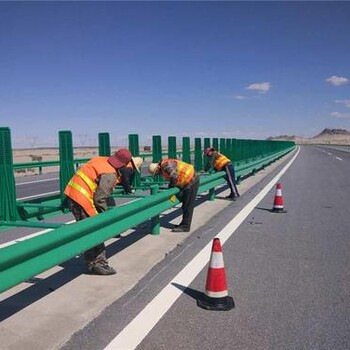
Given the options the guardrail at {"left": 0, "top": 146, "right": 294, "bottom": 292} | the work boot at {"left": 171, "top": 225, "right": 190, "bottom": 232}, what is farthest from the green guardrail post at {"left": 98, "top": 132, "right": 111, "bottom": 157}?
the guardrail at {"left": 0, "top": 146, "right": 294, "bottom": 292}

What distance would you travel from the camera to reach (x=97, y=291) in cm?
548

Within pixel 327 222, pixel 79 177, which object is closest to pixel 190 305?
pixel 79 177

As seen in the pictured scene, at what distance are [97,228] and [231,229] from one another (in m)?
4.31

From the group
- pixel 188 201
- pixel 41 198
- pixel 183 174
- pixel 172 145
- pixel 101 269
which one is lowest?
pixel 101 269

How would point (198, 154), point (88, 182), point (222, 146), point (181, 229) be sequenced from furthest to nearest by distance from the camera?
1. point (222, 146)
2. point (198, 154)
3. point (181, 229)
4. point (88, 182)

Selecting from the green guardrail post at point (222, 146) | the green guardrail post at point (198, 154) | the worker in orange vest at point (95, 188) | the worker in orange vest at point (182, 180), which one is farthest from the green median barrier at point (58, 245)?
the green guardrail post at point (222, 146)

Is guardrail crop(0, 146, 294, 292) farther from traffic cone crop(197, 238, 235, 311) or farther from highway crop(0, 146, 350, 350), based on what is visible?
traffic cone crop(197, 238, 235, 311)

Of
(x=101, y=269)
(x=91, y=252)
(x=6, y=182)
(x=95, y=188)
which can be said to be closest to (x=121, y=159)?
(x=95, y=188)

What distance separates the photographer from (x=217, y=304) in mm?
4914

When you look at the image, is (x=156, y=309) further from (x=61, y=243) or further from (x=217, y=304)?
(x=61, y=243)

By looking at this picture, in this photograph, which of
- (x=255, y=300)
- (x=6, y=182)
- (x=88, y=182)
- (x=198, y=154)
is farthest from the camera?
(x=198, y=154)

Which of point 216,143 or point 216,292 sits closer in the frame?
point 216,292

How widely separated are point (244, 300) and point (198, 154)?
981 centimetres

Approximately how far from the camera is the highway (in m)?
4.17
